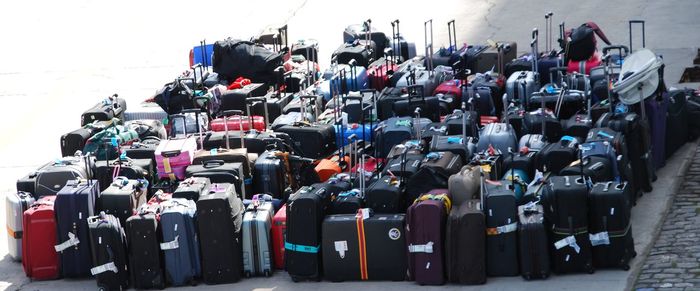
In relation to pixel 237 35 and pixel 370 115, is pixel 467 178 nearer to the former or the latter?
pixel 370 115

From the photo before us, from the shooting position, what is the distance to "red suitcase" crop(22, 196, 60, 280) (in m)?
14.7

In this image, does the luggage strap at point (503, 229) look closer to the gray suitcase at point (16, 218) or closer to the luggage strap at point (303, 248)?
the luggage strap at point (303, 248)

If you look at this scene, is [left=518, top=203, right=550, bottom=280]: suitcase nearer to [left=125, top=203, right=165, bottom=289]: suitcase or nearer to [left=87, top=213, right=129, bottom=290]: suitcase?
[left=125, top=203, right=165, bottom=289]: suitcase

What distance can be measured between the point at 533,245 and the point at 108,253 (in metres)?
4.25

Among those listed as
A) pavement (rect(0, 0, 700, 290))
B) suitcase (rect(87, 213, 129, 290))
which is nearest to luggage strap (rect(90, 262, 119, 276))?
suitcase (rect(87, 213, 129, 290))

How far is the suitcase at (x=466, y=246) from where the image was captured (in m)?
13.4

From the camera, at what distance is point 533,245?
1341 cm

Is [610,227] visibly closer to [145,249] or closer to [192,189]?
[192,189]

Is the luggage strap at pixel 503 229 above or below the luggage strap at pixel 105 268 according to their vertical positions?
above

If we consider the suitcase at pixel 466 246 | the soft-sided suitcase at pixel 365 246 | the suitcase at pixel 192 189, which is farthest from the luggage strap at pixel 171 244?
the suitcase at pixel 466 246

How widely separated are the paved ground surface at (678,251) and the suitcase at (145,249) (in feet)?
15.6

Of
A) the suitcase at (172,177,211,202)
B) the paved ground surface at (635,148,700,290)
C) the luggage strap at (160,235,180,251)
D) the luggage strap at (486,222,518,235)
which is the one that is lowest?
the paved ground surface at (635,148,700,290)

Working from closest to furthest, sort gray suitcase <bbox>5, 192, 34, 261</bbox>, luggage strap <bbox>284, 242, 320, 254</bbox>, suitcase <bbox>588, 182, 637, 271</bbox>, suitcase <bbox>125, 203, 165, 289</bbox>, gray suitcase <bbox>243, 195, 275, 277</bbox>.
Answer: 1. suitcase <bbox>588, 182, 637, 271</bbox>
2. luggage strap <bbox>284, 242, 320, 254</bbox>
3. suitcase <bbox>125, 203, 165, 289</bbox>
4. gray suitcase <bbox>243, 195, 275, 277</bbox>
5. gray suitcase <bbox>5, 192, 34, 261</bbox>

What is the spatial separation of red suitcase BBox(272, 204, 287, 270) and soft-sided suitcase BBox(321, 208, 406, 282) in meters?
0.62
